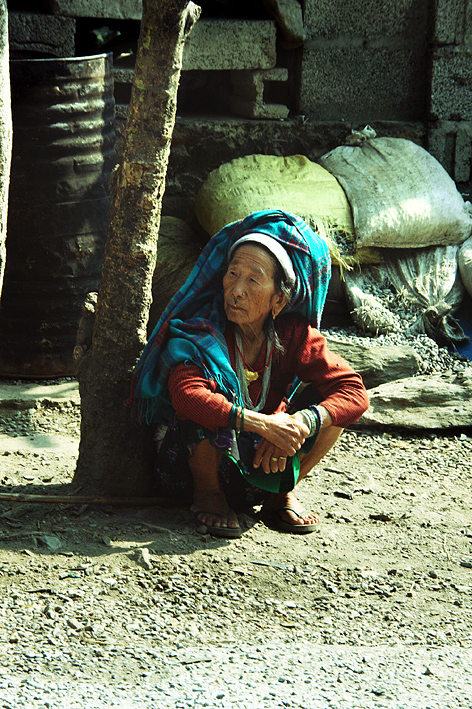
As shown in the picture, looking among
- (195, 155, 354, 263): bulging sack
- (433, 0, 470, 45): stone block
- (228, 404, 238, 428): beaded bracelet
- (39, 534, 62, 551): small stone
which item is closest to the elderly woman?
(228, 404, 238, 428): beaded bracelet

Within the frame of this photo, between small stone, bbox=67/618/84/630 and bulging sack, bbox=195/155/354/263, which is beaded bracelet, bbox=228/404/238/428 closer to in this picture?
small stone, bbox=67/618/84/630

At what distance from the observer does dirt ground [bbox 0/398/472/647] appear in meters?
2.37

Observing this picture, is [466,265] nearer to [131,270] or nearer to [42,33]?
[131,270]

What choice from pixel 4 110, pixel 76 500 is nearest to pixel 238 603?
pixel 76 500

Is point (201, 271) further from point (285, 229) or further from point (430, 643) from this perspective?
point (430, 643)

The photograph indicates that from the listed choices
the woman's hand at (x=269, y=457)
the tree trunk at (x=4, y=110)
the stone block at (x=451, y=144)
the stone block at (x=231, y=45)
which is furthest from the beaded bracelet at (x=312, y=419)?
Answer: the stone block at (x=451, y=144)

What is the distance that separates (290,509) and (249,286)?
0.88 meters

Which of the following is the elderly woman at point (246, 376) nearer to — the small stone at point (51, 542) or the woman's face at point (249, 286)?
the woman's face at point (249, 286)

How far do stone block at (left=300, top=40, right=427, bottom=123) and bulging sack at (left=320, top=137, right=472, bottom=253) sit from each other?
0.41 meters

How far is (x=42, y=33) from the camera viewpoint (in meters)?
4.48

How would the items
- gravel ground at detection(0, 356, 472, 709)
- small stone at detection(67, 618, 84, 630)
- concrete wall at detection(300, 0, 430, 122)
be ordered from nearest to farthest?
gravel ground at detection(0, 356, 472, 709) < small stone at detection(67, 618, 84, 630) < concrete wall at detection(300, 0, 430, 122)

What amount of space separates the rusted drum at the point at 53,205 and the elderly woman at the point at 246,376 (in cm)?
149

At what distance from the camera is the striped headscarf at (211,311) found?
2.70 metres

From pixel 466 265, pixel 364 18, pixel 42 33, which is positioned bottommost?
pixel 466 265
